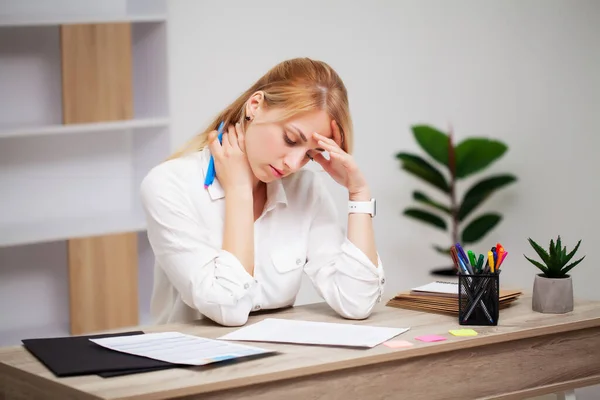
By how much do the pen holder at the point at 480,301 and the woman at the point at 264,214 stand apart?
22 cm

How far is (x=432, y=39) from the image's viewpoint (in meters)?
4.70

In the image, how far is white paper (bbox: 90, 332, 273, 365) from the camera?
5.43 ft

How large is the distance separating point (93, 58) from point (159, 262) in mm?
1437

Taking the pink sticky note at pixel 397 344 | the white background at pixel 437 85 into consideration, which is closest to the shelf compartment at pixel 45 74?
the white background at pixel 437 85

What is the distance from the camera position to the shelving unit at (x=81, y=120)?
130 inches

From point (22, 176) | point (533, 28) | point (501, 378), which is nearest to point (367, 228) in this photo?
point (501, 378)

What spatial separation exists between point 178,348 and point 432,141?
294cm

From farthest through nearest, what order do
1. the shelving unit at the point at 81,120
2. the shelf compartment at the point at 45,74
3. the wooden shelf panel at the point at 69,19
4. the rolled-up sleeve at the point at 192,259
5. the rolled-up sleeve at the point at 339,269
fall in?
1. the shelf compartment at the point at 45,74
2. the shelving unit at the point at 81,120
3. the wooden shelf panel at the point at 69,19
4. the rolled-up sleeve at the point at 339,269
5. the rolled-up sleeve at the point at 192,259

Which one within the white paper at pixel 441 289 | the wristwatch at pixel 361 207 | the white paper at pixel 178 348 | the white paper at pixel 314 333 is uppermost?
→ the wristwatch at pixel 361 207

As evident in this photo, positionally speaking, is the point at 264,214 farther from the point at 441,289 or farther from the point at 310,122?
the point at 441,289

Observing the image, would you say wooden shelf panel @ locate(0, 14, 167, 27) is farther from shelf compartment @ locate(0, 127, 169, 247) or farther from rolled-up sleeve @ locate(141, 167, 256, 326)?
rolled-up sleeve @ locate(141, 167, 256, 326)

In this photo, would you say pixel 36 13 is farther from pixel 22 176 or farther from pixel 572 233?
pixel 572 233

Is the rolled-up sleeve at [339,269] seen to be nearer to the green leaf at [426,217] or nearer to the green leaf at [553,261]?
the green leaf at [553,261]

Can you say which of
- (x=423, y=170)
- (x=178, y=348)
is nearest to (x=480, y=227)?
(x=423, y=170)
